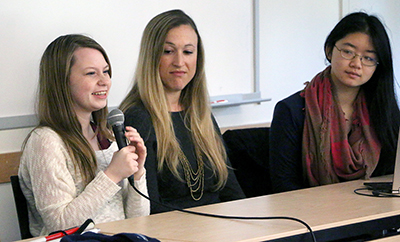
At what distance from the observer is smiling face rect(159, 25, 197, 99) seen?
183 cm

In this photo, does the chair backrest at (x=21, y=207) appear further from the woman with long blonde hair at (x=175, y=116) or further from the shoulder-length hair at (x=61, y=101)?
the woman with long blonde hair at (x=175, y=116)

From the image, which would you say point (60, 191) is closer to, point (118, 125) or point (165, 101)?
point (118, 125)

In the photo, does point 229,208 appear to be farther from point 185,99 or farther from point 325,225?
point 185,99

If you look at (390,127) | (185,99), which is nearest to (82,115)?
(185,99)

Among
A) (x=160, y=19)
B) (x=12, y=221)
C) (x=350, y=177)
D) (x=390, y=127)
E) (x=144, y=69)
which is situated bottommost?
(x=12, y=221)

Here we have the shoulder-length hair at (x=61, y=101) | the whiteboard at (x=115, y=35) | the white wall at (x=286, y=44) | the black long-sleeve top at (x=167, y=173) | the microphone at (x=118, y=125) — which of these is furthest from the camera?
the white wall at (x=286, y=44)

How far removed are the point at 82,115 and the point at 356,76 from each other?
1092 mm

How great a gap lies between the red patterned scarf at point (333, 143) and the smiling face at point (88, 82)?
0.86 metres

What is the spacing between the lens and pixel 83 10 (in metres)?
2.20

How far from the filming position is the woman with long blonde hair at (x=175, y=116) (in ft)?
5.79

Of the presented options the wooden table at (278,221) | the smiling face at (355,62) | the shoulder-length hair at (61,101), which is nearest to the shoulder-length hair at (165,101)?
the shoulder-length hair at (61,101)

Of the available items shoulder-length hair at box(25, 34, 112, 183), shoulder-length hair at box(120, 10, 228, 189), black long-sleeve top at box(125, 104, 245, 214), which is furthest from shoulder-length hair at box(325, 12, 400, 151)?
shoulder-length hair at box(25, 34, 112, 183)

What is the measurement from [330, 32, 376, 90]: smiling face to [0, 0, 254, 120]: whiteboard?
829 mm

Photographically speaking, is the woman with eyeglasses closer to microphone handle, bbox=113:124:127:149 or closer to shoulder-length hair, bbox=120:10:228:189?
shoulder-length hair, bbox=120:10:228:189
